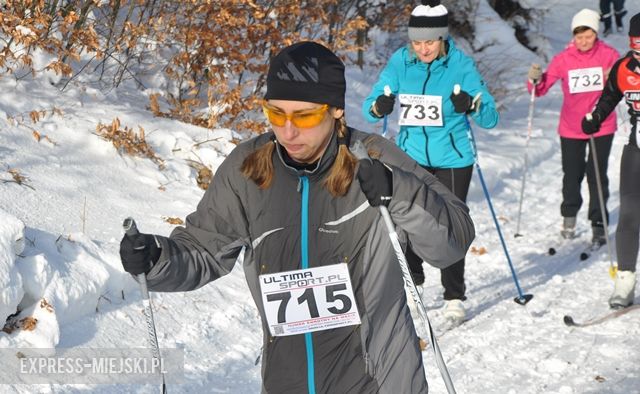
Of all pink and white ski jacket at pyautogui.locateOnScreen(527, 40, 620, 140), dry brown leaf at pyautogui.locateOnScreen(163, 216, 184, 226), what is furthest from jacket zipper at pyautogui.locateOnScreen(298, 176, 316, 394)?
pink and white ski jacket at pyautogui.locateOnScreen(527, 40, 620, 140)

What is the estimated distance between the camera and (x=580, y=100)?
27.8 ft

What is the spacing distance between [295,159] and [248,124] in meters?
5.73

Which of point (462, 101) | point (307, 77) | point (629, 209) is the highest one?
point (307, 77)

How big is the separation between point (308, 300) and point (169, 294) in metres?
3.10

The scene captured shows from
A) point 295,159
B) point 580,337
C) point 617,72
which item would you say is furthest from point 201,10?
point 295,159

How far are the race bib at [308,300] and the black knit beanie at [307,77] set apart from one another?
516 millimetres

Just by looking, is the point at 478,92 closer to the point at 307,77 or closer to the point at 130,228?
the point at 307,77

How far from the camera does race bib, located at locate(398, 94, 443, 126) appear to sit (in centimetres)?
604

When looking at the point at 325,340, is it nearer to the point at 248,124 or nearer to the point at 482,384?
the point at 482,384

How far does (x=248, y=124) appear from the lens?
332 inches

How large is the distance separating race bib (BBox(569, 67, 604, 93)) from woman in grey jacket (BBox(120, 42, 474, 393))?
5.93 m

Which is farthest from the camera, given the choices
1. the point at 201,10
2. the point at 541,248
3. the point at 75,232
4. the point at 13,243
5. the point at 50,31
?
the point at 541,248

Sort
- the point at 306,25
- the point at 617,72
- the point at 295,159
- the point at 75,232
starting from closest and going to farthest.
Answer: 1. the point at 295,159
2. the point at 75,232
3. the point at 617,72
4. the point at 306,25

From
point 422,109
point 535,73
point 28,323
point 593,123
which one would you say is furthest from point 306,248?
point 535,73
